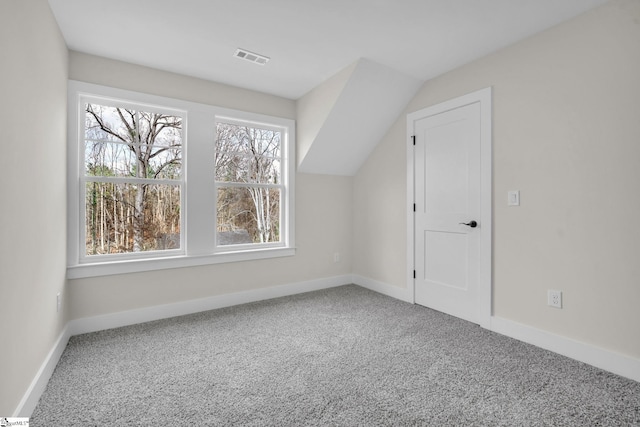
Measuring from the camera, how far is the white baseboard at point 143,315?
171 cm

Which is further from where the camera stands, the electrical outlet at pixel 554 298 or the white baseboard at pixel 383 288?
the white baseboard at pixel 383 288

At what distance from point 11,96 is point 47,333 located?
1.46 metres

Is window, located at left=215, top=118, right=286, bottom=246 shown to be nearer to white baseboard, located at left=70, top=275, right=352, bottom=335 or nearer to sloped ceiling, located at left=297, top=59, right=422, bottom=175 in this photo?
sloped ceiling, located at left=297, top=59, right=422, bottom=175

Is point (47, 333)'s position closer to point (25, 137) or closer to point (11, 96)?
point (25, 137)

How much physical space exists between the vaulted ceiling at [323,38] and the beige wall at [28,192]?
0.50m

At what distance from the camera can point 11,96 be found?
1463mm

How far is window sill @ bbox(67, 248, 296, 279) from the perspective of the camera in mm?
2676

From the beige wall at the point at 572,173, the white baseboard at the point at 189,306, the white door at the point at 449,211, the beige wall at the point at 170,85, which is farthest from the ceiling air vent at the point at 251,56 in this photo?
the white baseboard at the point at 189,306

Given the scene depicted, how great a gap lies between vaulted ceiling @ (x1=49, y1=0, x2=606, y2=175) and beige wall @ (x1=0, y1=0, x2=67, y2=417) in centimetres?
50

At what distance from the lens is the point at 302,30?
241 centimetres

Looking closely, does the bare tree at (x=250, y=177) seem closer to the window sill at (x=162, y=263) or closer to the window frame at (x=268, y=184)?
the window frame at (x=268, y=184)

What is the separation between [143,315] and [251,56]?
8.58 feet

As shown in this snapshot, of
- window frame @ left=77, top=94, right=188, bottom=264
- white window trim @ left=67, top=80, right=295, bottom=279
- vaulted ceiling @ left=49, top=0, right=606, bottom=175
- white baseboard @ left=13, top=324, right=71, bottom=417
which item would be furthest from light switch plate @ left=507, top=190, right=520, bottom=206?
white baseboard @ left=13, top=324, right=71, bottom=417

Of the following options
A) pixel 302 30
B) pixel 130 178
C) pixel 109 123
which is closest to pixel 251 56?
pixel 302 30
